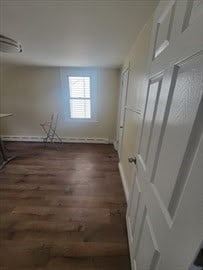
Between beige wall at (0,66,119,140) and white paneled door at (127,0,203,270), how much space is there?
331cm

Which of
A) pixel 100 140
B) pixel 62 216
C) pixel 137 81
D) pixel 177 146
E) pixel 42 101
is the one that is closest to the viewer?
pixel 177 146

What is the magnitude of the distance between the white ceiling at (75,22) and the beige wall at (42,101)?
172 centimetres

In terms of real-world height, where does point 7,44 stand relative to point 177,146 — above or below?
above

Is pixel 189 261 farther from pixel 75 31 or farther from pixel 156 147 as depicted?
pixel 75 31

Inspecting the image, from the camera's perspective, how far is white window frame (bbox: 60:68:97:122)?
3.97m

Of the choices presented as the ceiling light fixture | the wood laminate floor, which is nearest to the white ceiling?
the ceiling light fixture

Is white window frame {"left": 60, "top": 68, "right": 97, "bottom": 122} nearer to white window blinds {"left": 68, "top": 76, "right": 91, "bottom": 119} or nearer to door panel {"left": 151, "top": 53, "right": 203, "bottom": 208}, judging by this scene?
white window blinds {"left": 68, "top": 76, "right": 91, "bottom": 119}

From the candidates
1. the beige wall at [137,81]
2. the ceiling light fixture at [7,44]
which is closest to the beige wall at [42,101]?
the beige wall at [137,81]

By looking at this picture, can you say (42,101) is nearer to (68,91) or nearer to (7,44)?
(68,91)

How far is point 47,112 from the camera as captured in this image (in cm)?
433

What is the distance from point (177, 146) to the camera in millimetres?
570

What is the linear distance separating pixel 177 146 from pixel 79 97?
3882 mm

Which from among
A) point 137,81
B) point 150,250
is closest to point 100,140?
point 137,81

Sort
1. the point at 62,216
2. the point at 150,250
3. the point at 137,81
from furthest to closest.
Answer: the point at 137,81
the point at 62,216
the point at 150,250
